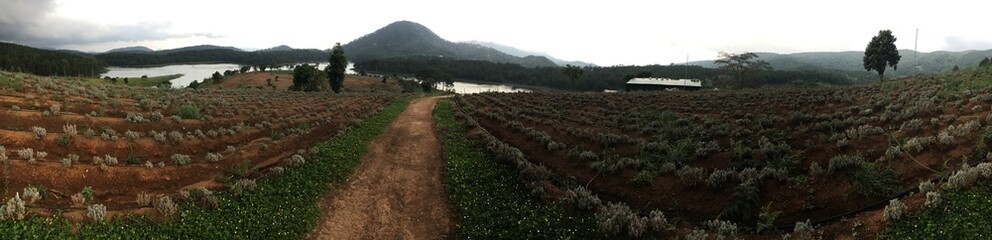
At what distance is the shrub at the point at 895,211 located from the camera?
379 inches

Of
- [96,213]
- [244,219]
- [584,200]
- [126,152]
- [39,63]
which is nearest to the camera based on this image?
[96,213]

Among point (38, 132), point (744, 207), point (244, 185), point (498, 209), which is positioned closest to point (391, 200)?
point (498, 209)

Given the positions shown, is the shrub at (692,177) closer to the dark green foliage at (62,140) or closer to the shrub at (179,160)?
the shrub at (179,160)

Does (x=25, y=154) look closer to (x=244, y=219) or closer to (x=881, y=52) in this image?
(x=244, y=219)

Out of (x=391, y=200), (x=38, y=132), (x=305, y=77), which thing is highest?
(x=305, y=77)

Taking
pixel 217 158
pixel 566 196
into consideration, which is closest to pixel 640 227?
pixel 566 196

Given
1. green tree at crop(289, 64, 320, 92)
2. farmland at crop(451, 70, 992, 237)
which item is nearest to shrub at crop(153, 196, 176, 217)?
farmland at crop(451, 70, 992, 237)

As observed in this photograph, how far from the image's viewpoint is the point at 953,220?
9.15m

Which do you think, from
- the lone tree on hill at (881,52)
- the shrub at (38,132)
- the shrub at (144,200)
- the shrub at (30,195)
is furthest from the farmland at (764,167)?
the lone tree on hill at (881,52)

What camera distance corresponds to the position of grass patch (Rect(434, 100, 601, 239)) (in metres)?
12.3

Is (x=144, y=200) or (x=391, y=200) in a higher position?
(x=144, y=200)

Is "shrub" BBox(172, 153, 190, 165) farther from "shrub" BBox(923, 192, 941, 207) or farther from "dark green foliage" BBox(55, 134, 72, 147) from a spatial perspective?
"shrub" BBox(923, 192, 941, 207)

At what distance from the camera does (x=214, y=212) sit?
38.6 feet

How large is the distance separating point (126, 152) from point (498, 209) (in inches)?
573
